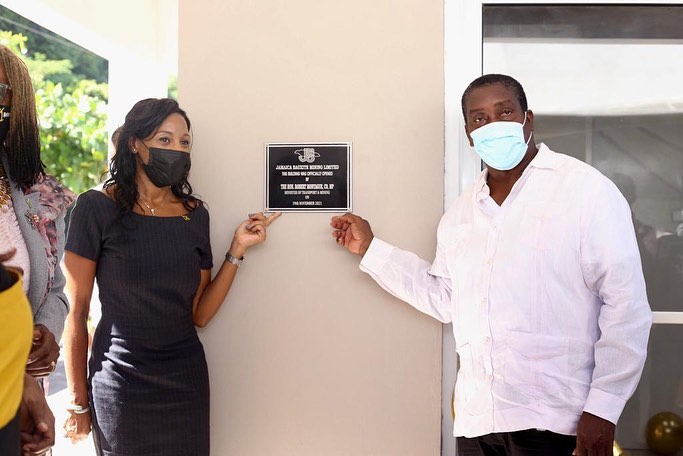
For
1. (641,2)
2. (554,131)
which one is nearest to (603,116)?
(554,131)

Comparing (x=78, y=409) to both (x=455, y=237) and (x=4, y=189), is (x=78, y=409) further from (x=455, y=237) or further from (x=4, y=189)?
(x=455, y=237)

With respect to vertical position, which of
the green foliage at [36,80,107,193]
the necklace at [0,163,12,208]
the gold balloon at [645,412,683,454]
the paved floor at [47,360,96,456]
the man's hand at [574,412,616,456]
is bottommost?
the paved floor at [47,360,96,456]

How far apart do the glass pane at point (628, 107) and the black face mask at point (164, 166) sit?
3.79 feet

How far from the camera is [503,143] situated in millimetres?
1885

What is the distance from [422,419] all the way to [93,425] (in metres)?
1.13

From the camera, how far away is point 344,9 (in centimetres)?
237

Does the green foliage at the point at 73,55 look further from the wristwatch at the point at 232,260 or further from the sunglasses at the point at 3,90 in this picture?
the sunglasses at the point at 3,90

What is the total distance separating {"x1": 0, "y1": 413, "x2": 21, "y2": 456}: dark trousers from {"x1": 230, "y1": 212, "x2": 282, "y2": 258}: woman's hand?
125 cm

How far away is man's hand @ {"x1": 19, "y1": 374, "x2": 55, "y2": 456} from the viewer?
130 centimetres

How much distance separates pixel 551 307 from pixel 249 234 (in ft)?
3.48

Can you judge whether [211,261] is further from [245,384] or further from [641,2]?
[641,2]

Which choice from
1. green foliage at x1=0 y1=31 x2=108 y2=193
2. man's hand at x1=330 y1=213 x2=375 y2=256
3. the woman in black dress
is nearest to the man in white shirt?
man's hand at x1=330 y1=213 x2=375 y2=256

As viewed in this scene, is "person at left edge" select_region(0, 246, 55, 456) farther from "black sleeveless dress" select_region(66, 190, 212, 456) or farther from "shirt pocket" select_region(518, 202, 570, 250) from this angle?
"shirt pocket" select_region(518, 202, 570, 250)

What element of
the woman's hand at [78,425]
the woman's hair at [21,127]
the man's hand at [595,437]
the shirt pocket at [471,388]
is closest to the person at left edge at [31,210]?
the woman's hair at [21,127]
